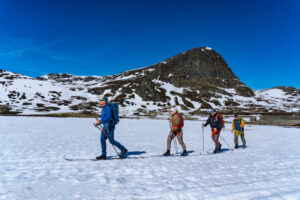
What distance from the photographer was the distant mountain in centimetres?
10090

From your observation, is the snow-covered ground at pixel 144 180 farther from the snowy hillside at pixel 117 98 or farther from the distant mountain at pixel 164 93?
the snowy hillside at pixel 117 98

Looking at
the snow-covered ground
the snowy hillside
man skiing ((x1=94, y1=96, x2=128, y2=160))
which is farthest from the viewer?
the snowy hillside

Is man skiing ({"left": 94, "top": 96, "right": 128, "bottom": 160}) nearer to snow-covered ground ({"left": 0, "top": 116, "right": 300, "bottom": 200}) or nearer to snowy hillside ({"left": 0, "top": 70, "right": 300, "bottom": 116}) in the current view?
snow-covered ground ({"left": 0, "top": 116, "right": 300, "bottom": 200})

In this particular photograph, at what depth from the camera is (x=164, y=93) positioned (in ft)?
441

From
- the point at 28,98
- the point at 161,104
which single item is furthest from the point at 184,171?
the point at 28,98

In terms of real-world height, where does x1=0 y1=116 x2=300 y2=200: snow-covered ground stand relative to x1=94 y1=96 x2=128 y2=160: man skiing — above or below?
below

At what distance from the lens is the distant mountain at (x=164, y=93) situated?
101 meters

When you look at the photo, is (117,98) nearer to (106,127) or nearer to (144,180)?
(106,127)

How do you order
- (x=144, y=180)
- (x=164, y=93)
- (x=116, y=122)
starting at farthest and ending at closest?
(x=164, y=93) → (x=116, y=122) → (x=144, y=180)

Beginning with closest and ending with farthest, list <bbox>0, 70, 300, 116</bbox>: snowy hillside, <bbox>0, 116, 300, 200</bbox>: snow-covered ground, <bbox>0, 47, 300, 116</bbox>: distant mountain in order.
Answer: <bbox>0, 116, 300, 200</bbox>: snow-covered ground < <bbox>0, 47, 300, 116</bbox>: distant mountain < <bbox>0, 70, 300, 116</bbox>: snowy hillside

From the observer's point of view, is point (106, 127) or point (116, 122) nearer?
point (106, 127)

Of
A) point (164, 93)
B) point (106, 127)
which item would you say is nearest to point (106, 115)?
point (106, 127)

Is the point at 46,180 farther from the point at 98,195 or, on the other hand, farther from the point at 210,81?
the point at 210,81

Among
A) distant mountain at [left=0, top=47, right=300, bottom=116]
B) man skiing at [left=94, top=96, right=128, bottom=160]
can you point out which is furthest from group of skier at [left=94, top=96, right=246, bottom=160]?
distant mountain at [left=0, top=47, right=300, bottom=116]
